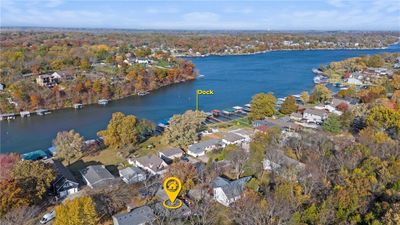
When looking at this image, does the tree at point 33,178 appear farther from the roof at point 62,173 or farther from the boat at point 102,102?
the boat at point 102,102

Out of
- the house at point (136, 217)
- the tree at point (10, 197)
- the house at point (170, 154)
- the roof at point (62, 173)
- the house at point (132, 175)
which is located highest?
the tree at point (10, 197)

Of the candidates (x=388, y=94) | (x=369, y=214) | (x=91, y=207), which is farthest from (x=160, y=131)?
(x=388, y=94)

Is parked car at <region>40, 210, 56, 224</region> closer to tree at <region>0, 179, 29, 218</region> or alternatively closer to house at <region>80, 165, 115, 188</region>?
tree at <region>0, 179, 29, 218</region>

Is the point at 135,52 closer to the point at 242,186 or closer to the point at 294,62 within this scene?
the point at 294,62

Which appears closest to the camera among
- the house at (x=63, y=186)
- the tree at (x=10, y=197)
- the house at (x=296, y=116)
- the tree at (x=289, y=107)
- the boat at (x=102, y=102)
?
the tree at (x=10, y=197)

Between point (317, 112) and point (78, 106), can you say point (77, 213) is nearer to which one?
point (317, 112)

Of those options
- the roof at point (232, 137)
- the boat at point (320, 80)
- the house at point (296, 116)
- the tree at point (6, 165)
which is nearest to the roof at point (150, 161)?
the roof at point (232, 137)

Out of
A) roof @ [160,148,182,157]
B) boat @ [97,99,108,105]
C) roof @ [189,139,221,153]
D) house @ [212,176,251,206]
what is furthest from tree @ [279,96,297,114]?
boat @ [97,99,108,105]
